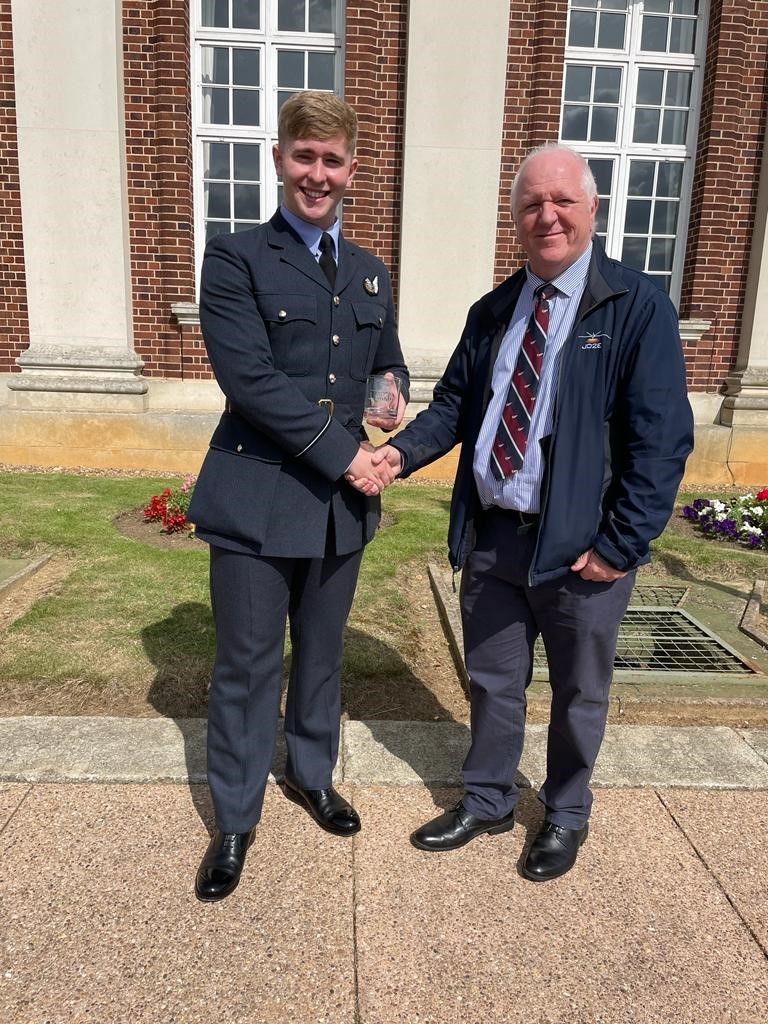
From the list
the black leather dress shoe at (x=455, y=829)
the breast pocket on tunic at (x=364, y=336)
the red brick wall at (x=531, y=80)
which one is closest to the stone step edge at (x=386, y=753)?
the black leather dress shoe at (x=455, y=829)

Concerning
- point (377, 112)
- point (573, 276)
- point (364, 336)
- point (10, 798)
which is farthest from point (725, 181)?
point (10, 798)

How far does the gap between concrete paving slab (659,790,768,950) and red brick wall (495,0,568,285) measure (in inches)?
265

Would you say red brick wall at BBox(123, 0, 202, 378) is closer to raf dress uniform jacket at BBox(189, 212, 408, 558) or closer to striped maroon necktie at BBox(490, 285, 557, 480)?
raf dress uniform jacket at BBox(189, 212, 408, 558)

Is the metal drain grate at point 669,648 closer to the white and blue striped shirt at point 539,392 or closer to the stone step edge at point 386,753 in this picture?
the stone step edge at point 386,753

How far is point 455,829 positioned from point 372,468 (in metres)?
1.21

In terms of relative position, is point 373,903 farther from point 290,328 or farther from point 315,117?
point 315,117

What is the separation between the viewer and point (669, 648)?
4016mm

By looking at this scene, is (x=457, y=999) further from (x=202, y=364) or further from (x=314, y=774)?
(x=202, y=364)

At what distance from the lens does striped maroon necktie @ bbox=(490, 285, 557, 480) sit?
225 cm

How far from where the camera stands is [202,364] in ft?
27.1

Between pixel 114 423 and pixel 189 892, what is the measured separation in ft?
21.1

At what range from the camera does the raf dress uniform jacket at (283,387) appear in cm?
210

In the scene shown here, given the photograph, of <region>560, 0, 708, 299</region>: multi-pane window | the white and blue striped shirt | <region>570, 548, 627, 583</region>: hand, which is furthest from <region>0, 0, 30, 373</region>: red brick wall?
<region>570, 548, 627, 583</region>: hand

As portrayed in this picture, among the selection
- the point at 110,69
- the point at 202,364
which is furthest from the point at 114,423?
the point at 110,69
